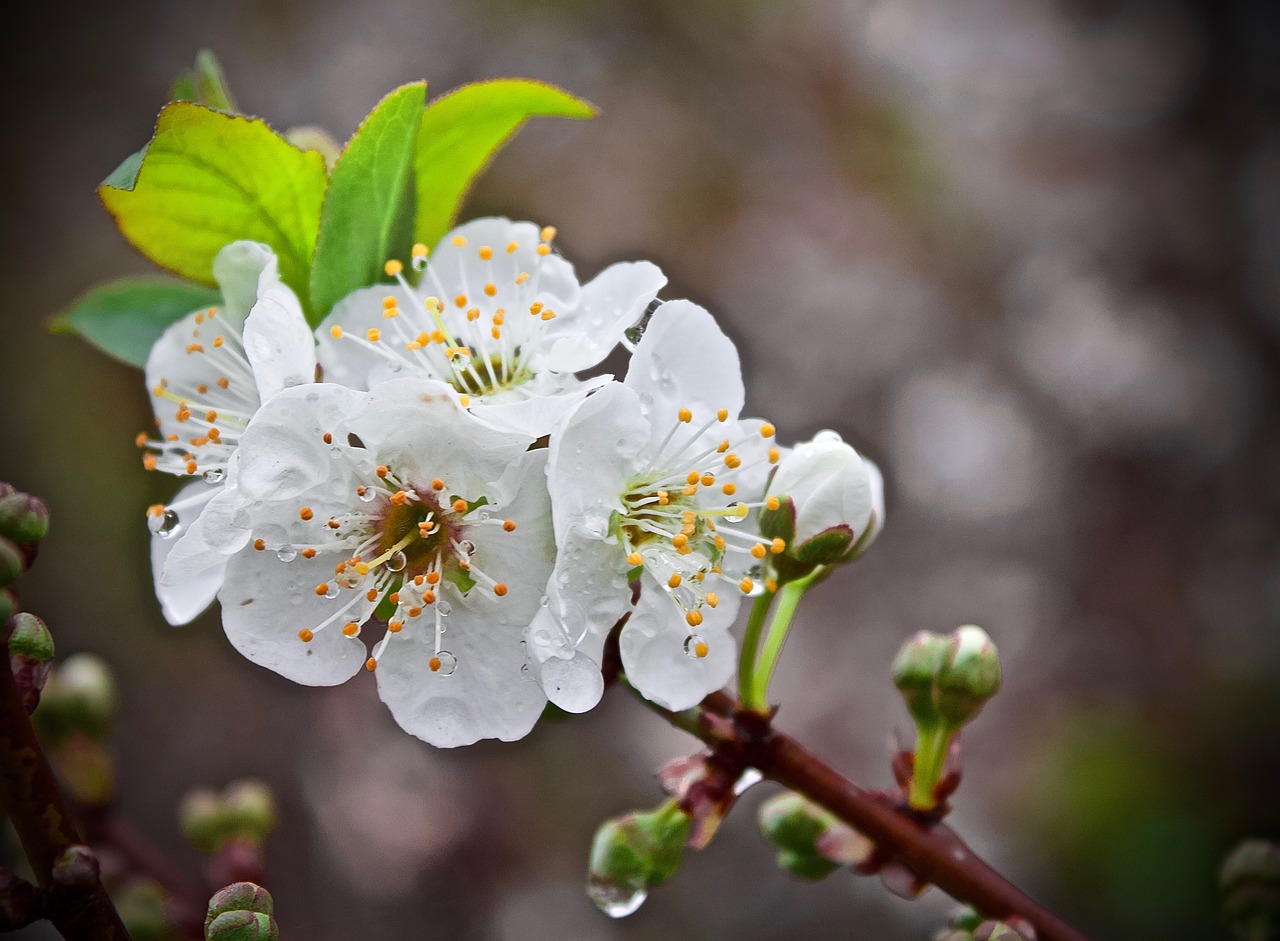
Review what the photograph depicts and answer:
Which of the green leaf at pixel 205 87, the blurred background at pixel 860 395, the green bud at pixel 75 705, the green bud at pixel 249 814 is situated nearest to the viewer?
the green leaf at pixel 205 87

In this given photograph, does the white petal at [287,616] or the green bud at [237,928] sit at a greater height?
the white petal at [287,616]

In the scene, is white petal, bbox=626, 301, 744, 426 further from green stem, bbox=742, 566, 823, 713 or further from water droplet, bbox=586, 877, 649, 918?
water droplet, bbox=586, 877, 649, 918

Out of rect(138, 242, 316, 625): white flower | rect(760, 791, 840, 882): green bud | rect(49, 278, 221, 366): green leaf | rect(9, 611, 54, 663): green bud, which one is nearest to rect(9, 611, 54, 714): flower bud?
rect(9, 611, 54, 663): green bud

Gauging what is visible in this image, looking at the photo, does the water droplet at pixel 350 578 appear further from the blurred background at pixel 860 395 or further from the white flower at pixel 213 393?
the blurred background at pixel 860 395

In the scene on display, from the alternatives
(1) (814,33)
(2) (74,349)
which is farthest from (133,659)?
(1) (814,33)

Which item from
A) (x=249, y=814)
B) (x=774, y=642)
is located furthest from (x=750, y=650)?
(x=249, y=814)

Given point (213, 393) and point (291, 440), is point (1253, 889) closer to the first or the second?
point (291, 440)

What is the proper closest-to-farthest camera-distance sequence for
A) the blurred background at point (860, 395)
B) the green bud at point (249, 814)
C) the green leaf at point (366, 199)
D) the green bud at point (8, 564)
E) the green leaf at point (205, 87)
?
the green bud at point (8, 564) < the green leaf at point (366, 199) < the green leaf at point (205, 87) < the green bud at point (249, 814) < the blurred background at point (860, 395)

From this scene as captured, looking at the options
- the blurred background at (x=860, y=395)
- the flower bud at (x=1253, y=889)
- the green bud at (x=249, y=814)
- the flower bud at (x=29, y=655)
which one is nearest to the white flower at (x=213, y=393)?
the flower bud at (x=29, y=655)
